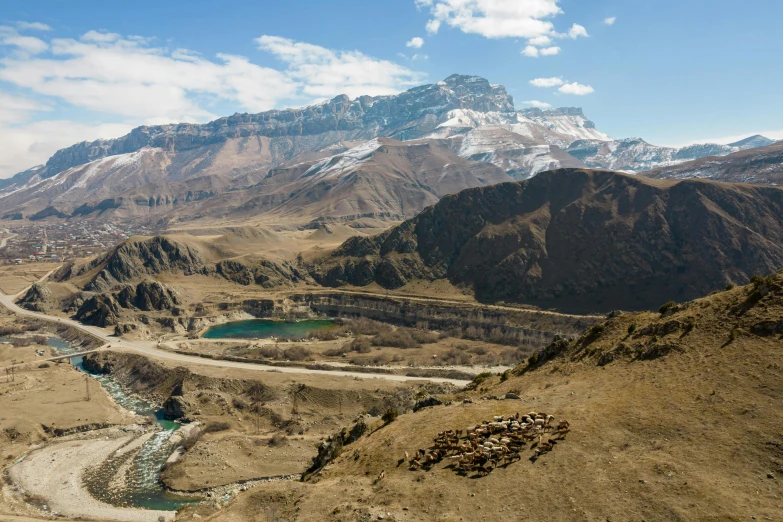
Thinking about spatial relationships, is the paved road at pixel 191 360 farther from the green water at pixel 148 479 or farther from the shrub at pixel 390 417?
the shrub at pixel 390 417

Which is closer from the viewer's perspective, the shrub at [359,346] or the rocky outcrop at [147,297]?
the shrub at [359,346]

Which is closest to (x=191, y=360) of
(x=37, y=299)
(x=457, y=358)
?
(x=457, y=358)

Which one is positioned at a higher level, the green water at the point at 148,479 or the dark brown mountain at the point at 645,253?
the dark brown mountain at the point at 645,253

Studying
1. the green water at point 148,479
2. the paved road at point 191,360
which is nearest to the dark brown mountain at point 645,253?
the paved road at point 191,360

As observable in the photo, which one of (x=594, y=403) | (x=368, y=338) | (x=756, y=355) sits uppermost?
(x=756, y=355)

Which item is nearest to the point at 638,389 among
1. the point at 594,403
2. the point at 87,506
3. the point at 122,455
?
the point at 594,403

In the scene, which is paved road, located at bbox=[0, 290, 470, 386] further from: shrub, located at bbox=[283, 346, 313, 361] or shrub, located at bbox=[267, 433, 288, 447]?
shrub, located at bbox=[267, 433, 288, 447]

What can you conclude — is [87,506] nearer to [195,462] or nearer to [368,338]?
[195,462]

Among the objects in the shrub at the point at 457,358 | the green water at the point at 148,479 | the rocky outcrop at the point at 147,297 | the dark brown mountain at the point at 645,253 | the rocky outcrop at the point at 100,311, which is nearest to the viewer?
the green water at the point at 148,479
